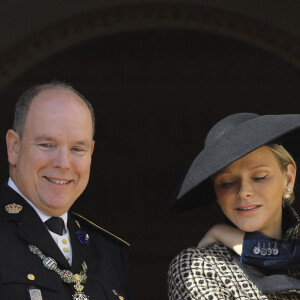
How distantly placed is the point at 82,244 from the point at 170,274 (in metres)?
0.27

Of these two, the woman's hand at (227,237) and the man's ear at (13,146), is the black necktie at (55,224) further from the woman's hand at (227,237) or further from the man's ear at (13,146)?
the woman's hand at (227,237)

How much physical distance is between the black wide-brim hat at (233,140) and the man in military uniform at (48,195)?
0.30 metres

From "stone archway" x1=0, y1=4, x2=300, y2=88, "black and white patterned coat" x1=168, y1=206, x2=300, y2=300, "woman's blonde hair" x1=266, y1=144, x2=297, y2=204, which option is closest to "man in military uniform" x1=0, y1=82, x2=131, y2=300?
"black and white patterned coat" x1=168, y1=206, x2=300, y2=300

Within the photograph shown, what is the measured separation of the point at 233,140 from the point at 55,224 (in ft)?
1.76

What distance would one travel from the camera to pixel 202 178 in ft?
7.85

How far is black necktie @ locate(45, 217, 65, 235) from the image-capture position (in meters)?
2.46

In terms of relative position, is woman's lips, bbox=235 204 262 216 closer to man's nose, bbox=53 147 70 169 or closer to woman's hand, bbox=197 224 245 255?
woman's hand, bbox=197 224 245 255

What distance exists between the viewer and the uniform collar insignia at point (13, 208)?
242cm

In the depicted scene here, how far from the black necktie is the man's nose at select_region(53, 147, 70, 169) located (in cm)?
16

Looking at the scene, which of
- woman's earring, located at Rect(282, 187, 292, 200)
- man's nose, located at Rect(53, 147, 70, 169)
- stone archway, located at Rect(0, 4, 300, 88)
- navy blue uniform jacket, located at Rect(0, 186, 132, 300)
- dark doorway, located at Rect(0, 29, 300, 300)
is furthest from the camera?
dark doorway, located at Rect(0, 29, 300, 300)

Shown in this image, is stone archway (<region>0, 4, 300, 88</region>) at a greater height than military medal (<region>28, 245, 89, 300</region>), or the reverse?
stone archway (<region>0, 4, 300, 88</region>)

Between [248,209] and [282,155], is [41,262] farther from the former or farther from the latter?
[282,155]

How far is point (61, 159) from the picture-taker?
240cm

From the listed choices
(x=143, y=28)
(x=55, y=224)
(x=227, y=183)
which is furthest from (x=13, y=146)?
(x=143, y=28)
